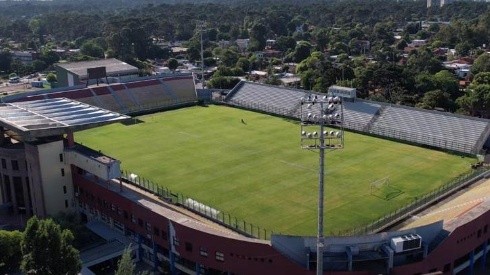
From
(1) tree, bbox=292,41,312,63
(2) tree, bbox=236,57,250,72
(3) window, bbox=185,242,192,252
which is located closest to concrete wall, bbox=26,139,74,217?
(3) window, bbox=185,242,192,252

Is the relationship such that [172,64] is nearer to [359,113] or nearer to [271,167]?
[359,113]

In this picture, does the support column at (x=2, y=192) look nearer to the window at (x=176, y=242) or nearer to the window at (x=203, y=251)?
the window at (x=176, y=242)

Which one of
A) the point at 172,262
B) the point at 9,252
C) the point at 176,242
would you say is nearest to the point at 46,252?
the point at 9,252

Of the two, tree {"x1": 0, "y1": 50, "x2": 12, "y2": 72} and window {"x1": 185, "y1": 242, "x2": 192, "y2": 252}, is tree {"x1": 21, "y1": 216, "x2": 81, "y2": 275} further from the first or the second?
tree {"x1": 0, "y1": 50, "x2": 12, "y2": 72}

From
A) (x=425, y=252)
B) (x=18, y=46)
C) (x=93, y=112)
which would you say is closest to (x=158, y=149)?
(x=93, y=112)

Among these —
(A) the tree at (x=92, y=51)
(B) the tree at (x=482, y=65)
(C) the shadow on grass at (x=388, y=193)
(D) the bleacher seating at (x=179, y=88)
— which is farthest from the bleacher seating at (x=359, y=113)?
(A) the tree at (x=92, y=51)

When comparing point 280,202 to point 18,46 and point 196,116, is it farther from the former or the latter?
point 18,46

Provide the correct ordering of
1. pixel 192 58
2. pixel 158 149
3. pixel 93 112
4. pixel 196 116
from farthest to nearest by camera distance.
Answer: pixel 192 58 → pixel 196 116 → pixel 158 149 → pixel 93 112
